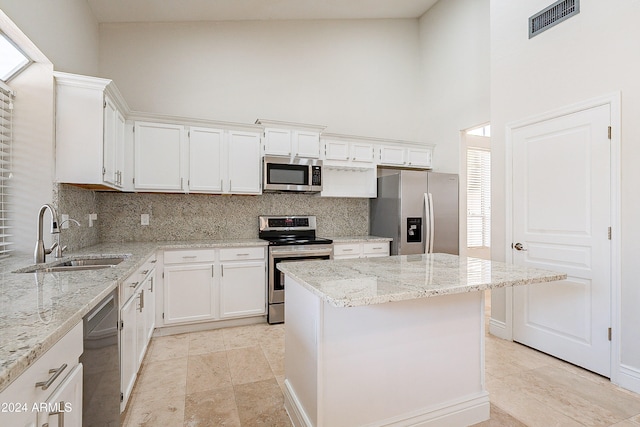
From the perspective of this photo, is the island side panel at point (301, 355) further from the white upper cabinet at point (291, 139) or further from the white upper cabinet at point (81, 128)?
the white upper cabinet at point (291, 139)

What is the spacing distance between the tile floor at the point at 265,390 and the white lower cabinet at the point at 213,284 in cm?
37

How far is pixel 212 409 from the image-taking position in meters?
1.98

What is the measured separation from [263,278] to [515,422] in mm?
2483

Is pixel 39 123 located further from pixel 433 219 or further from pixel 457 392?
pixel 433 219

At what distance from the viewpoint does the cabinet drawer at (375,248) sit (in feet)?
13.2

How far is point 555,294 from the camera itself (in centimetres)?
268

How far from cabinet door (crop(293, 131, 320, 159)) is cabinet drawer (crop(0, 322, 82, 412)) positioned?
3019 mm

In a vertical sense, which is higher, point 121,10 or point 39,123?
point 121,10

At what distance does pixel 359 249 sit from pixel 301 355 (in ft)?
7.74

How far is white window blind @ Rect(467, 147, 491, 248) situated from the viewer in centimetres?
527

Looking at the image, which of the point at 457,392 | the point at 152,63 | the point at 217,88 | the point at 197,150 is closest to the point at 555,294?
the point at 457,392

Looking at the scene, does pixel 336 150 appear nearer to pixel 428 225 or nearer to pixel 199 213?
pixel 428 225

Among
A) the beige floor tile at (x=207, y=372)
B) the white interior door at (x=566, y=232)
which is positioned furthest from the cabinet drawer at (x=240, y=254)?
the white interior door at (x=566, y=232)

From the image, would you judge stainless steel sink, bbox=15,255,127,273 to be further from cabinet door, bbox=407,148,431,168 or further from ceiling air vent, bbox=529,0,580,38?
ceiling air vent, bbox=529,0,580,38
